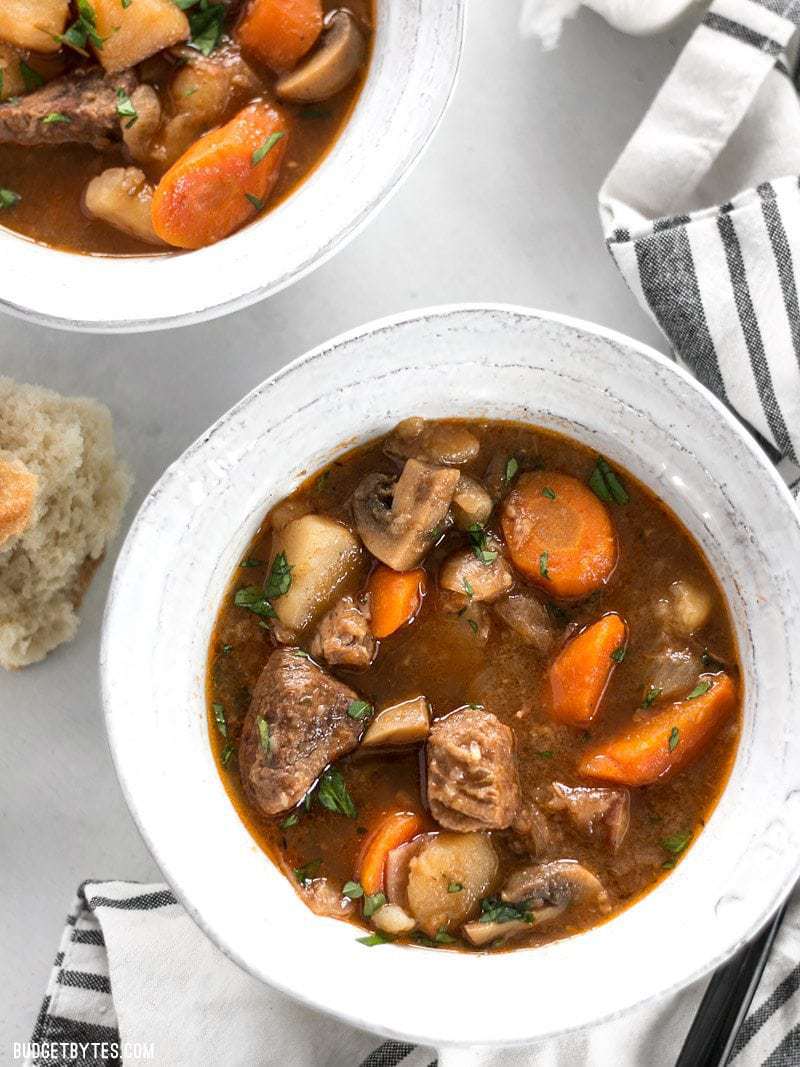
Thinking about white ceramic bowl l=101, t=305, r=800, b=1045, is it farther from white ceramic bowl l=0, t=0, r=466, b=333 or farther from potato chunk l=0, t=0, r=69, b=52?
potato chunk l=0, t=0, r=69, b=52

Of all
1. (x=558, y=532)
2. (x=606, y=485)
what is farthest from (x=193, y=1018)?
(x=606, y=485)

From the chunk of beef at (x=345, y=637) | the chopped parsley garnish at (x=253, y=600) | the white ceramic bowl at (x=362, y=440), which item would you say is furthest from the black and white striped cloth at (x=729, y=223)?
the chopped parsley garnish at (x=253, y=600)

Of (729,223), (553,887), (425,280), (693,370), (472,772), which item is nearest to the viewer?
(472,772)

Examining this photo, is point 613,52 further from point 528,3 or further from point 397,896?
point 397,896

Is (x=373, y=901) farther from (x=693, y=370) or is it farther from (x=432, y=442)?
(x=693, y=370)

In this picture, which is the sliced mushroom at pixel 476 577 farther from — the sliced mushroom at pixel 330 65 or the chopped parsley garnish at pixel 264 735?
the sliced mushroom at pixel 330 65
